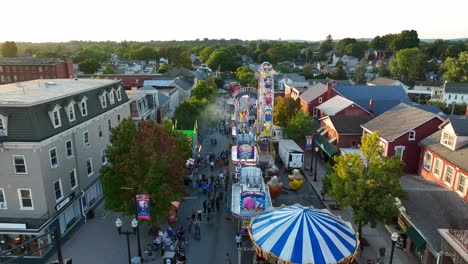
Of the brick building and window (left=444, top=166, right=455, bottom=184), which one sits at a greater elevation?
the brick building

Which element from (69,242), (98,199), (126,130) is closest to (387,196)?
(126,130)

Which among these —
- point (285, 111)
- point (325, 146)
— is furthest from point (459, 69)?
point (325, 146)

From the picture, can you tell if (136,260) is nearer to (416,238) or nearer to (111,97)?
(416,238)

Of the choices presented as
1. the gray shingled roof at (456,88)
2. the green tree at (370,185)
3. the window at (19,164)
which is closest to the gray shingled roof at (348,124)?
the green tree at (370,185)

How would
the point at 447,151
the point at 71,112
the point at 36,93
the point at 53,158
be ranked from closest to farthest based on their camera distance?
the point at 53,158
the point at 36,93
the point at 71,112
the point at 447,151

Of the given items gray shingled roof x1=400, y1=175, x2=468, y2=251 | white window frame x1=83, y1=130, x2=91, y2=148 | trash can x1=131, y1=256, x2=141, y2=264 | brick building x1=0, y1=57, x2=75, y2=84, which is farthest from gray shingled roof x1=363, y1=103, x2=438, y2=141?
brick building x1=0, y1=57, x2=75, y2=84

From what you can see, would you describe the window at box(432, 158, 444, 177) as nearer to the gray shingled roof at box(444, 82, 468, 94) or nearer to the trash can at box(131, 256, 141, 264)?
the trash can at box(131, 256, 141, 264)

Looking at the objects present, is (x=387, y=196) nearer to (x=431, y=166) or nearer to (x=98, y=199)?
(x=431, y=166)
